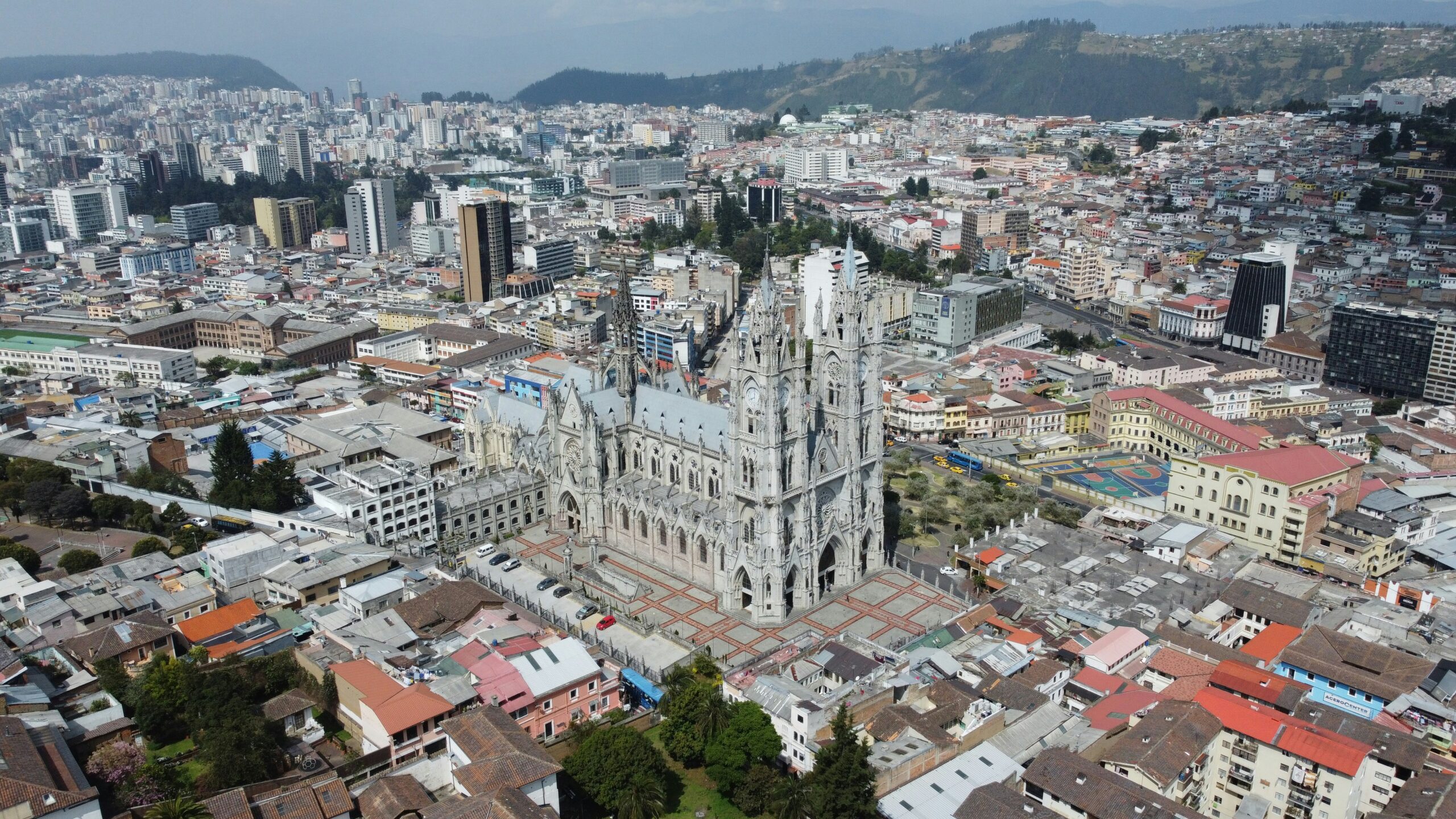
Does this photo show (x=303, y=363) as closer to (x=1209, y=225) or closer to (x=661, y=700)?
(x=661, y=700)

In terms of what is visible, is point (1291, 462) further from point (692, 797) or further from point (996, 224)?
point (996, 224)

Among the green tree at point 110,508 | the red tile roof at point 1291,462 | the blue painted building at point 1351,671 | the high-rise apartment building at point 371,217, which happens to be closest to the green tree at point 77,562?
the green tree at point 110,508

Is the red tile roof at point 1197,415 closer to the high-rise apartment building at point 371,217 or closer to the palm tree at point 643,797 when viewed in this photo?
the palm tree at point 643,797

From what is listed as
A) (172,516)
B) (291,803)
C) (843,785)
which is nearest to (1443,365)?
(843,785)

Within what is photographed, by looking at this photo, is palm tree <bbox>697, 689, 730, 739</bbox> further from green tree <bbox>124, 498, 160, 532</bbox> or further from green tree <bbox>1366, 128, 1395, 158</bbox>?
green tree <bbox>1366, 128, 1395, 158</bbox>

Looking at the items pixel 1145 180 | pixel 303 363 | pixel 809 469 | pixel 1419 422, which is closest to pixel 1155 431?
pixel 1419 422

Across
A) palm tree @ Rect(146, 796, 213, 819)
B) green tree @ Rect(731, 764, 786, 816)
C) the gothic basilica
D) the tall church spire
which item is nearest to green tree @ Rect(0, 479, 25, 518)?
the gothic basilica
